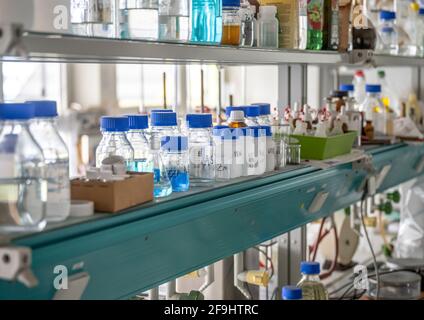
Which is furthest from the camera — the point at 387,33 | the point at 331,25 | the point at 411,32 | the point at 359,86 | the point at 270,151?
the point at 359,86

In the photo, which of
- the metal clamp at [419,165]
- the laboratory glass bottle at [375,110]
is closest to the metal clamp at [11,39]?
the laboratory glass bottle at [375,110]

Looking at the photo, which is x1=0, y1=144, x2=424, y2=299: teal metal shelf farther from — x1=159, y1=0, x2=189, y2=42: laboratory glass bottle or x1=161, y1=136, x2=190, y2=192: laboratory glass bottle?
x1=159, y1=0, x2=189, y2=42: laboratory glass bottle

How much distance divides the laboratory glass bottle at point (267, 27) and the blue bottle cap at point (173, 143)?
1.52ft

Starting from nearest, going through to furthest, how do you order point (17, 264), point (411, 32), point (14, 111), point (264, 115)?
1. point (17, 264)
2. point (14, 111)
3. point (264, 115)
4. point (411, 32)

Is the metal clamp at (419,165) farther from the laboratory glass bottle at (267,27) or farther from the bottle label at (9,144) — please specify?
the bottle label at (9,144)

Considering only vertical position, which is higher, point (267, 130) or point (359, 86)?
point (359, 86)

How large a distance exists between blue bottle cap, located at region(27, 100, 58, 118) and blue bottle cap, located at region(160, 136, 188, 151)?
392 mm

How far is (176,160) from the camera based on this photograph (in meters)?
1.60

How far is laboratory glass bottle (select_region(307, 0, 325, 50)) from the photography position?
2116 mm

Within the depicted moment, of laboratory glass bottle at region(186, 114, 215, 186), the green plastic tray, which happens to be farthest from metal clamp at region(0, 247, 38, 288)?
Answer: the green plastic tray

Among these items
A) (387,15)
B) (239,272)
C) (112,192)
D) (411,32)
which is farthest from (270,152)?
(411,32)

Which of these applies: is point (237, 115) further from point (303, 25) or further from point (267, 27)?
point (303, 25)

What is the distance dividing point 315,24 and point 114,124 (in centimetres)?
91

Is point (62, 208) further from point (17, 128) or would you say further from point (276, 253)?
point (276, 253)
